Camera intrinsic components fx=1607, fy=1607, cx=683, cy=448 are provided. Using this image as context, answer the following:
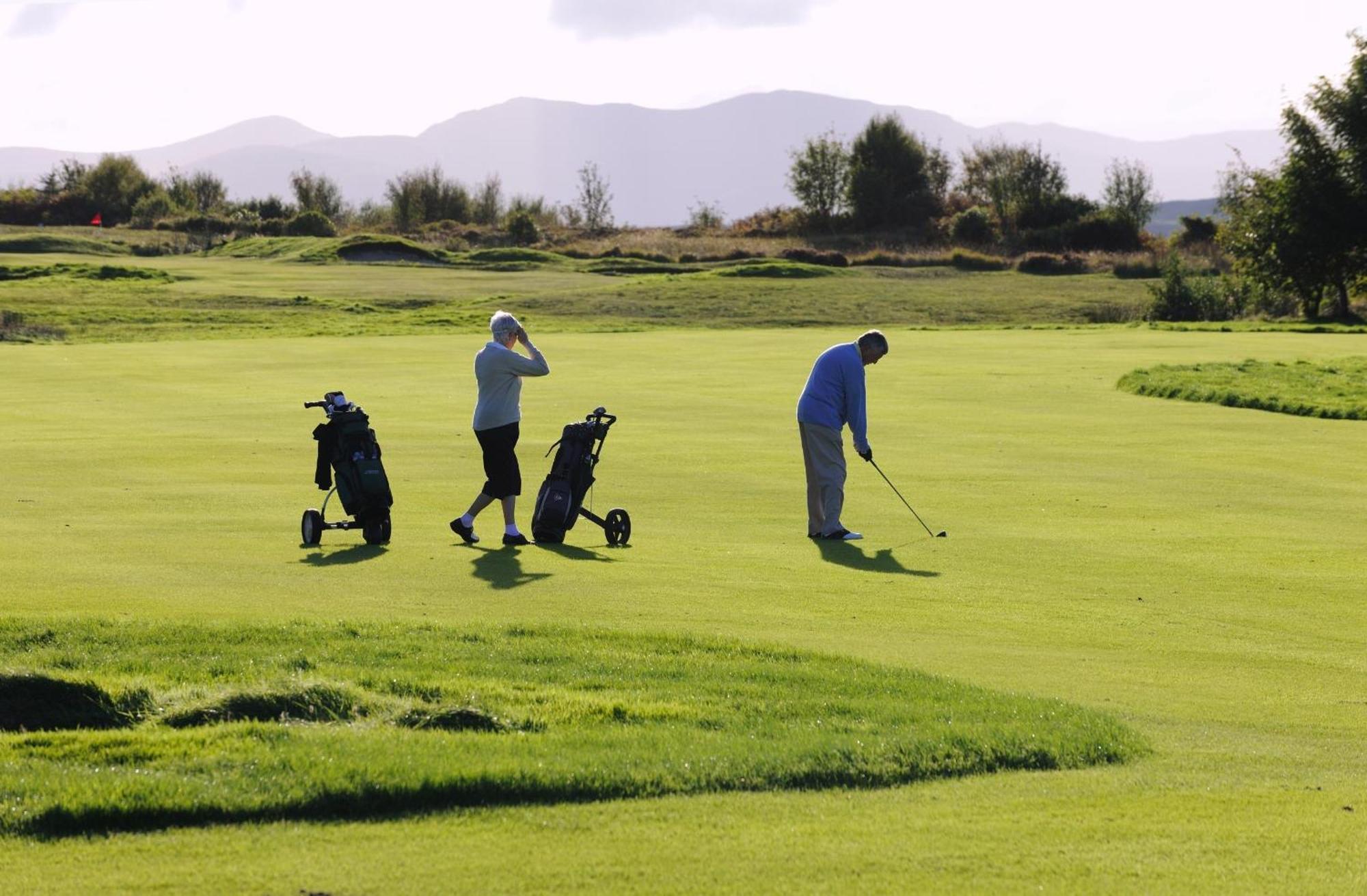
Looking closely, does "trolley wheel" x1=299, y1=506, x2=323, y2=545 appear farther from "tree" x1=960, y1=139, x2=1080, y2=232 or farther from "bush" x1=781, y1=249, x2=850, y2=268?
"tree" x1=960, y1=139, x2=1080, y2=232

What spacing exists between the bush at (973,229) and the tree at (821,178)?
34.9 ft

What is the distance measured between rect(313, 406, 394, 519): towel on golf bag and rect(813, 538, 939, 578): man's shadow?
4.07 metres

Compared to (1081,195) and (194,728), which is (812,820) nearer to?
(194,728)

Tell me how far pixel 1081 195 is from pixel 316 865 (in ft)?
344

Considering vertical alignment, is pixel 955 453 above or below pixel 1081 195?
below

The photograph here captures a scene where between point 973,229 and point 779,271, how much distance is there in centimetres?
2540

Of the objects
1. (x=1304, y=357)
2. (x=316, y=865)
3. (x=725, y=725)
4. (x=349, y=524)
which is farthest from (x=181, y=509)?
(x=1304, y=357)

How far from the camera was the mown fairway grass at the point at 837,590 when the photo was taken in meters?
5.99

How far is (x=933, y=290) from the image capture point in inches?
2830

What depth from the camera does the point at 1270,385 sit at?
32.5 meters

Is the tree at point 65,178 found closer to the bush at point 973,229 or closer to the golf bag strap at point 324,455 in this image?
the bush at point 973,229

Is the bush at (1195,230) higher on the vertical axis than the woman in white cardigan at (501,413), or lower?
higher

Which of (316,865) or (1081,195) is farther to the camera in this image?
(1081,195)

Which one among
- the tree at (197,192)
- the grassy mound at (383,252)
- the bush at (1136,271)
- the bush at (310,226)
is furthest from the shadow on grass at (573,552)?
the tree at (197,192)
